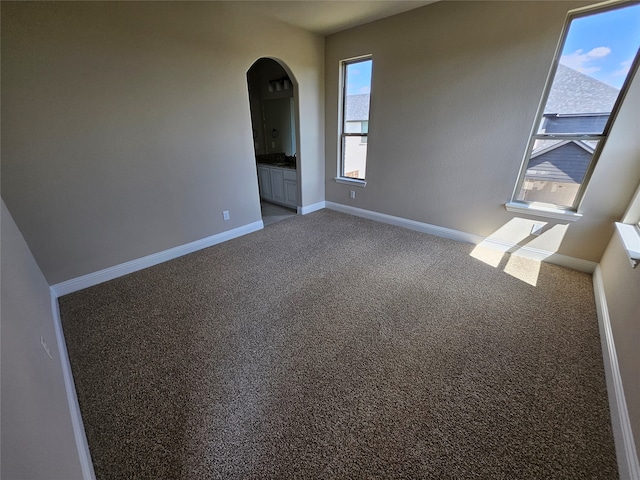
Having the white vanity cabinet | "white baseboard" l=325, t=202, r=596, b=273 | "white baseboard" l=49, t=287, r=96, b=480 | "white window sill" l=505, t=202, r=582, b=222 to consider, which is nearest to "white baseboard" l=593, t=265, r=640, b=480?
"white baseboard" l=325, t=202, r=596, b=273

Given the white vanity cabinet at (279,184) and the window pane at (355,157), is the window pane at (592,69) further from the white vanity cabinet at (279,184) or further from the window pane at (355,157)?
the white vanity cabinet at (279,184)

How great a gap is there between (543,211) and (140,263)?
4229 mm

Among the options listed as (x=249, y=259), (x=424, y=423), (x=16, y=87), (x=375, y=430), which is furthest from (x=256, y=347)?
(x=16, y=87)

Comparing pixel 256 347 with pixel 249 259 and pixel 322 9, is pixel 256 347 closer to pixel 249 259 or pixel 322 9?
pixel 249 259

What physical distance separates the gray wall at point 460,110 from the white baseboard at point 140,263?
2207 millimetres

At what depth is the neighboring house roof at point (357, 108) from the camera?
12.0ft

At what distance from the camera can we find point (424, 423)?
1.31 metres

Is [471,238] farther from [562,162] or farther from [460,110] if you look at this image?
[460,110]

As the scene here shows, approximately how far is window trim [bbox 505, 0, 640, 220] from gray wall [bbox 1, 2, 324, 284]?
2825 mm

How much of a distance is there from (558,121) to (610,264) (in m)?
1.37

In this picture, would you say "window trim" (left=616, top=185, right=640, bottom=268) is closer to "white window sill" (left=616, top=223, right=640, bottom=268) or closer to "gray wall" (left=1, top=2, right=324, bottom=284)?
"white window sill" (left=616, top=223, right=640, bottom=268)

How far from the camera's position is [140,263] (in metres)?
2.74

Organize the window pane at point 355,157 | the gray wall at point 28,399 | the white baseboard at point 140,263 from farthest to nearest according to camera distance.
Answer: the window pane at point 355,157 → the white baseboard at point 140,263 → the gray wall at point 28,399

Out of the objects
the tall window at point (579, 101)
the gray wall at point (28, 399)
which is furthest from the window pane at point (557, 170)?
the gray wall at point (28, 399)
